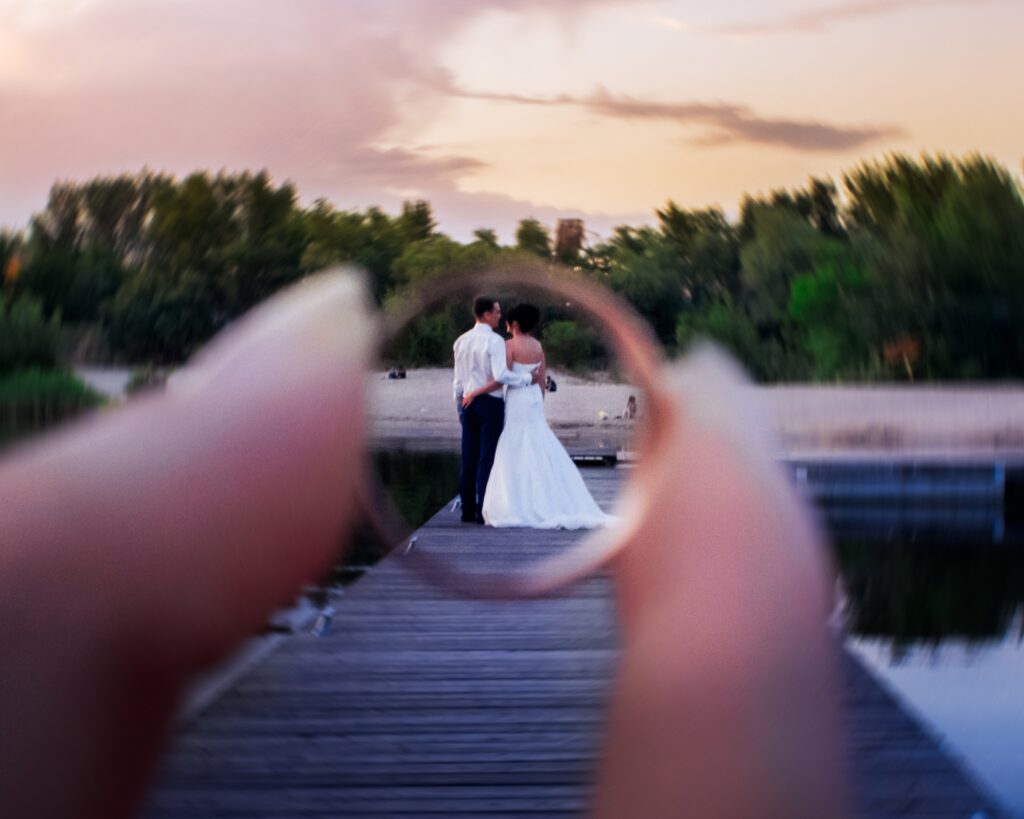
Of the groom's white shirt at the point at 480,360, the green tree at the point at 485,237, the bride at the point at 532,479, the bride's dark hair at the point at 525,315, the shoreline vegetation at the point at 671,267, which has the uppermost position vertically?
the shoreline vegetation at the point at 671,267

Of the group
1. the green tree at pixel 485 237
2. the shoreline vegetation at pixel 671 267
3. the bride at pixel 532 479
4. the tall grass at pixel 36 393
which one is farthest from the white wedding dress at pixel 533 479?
the tall grass at pixel 36 393

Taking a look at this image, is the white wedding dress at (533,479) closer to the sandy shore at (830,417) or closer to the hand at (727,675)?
the sandy shore at (830,417)

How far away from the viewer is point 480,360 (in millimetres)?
7840

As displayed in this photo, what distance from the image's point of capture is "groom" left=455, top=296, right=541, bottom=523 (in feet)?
25.0

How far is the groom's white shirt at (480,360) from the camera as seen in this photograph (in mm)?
7633

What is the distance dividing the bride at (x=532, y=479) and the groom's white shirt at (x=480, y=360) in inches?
28.1

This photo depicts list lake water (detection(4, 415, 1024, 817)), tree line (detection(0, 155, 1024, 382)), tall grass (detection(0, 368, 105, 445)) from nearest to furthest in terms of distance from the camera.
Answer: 1. lake water (detection(4, 415, 1024, 817))
2. tree line (detection(0, 155, 1024, 382))
3. tall grass (detection(0, 368, 105, 445))

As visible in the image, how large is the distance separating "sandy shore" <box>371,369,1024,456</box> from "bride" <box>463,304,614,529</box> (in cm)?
400

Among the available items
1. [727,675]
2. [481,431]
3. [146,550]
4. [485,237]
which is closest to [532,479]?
[481,431]

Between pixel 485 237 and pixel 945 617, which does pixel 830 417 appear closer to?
pixel 945 617

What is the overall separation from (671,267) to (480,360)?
221 centimetres

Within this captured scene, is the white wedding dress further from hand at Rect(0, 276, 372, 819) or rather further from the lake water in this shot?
hand at Rect(0, 276, 372, 819)

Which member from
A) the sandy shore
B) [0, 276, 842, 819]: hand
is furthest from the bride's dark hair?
[0, 276, 842, 819]: hand

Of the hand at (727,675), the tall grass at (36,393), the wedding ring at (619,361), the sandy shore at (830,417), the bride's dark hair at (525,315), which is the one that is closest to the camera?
the hand at (727,675)
